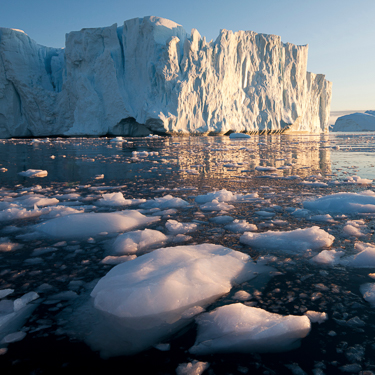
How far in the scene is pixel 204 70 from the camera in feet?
79.6

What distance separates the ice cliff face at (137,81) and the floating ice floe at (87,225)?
810 inches

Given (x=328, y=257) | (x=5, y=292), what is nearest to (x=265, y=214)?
(x=328, y=257)

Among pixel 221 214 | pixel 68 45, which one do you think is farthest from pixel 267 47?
pixel 221 214

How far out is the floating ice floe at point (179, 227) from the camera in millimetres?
2451

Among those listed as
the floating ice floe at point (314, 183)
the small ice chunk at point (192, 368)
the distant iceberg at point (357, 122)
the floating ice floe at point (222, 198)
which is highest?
the distant iceberg at point (357, 122)

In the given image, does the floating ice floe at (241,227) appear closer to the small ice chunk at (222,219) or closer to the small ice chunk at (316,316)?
the small ice chunk at (222,219)

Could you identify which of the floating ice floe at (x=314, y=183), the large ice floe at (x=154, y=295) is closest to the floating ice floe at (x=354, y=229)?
the large ice floe at (x=154, y=295)

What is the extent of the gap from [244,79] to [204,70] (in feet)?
20.0

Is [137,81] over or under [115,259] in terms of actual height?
over

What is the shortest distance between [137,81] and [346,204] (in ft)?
77.6

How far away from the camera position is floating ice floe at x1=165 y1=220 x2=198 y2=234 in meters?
2.45

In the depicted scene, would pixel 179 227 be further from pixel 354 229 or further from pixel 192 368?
pixel 192 368

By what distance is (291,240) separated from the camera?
83.9 inches

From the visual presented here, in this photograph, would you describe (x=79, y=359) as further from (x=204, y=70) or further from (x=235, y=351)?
(x=204, y=70)
